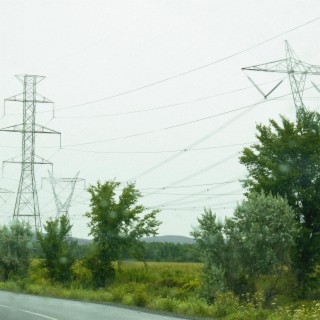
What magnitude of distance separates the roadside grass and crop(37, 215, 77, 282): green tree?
69 centimetres

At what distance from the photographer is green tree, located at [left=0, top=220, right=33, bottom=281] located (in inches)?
2036

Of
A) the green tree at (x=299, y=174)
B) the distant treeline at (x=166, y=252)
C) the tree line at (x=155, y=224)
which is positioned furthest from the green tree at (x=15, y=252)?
the distant treeline at (x=166, y=252)

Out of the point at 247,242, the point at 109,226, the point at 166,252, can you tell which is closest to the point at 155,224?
the point at 109,226

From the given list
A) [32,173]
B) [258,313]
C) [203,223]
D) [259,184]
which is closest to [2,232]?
[32,173]

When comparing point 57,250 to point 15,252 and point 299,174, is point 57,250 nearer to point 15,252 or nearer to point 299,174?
point 15,252

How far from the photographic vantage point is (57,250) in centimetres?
4803

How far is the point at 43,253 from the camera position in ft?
159

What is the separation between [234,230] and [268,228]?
1476mm

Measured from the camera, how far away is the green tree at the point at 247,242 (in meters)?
29.1

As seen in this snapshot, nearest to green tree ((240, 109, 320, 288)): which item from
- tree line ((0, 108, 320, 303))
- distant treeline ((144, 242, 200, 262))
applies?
tree line ((0, 108, 320, 303))

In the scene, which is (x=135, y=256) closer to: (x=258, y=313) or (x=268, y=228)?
(x=268, y=228)

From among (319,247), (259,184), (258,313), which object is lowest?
(258,313)

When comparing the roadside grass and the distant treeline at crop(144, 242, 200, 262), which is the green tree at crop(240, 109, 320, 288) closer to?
the roadside grass

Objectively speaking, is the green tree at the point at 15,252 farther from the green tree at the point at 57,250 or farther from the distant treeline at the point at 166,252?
the distant treeline at the point at 166,252
